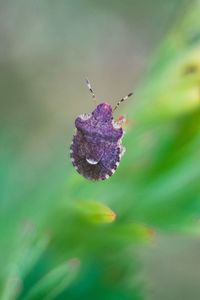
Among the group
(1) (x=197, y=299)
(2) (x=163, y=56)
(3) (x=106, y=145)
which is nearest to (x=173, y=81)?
(2) (x=163, y=56)

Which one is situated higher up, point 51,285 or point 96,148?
point 96,148

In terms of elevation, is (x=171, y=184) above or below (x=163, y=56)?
below

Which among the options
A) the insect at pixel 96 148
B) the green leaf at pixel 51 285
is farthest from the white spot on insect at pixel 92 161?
the green leaf at pixel 51 285

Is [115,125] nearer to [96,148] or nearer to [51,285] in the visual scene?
[96,148]

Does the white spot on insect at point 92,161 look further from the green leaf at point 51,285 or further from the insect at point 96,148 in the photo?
the green leaf at point 51,285

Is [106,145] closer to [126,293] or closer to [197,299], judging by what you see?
[126,293]

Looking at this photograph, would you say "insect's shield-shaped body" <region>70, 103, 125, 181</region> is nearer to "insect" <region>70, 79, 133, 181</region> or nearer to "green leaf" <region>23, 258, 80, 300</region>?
"insect" <region>70, 79, 133, 181</region>

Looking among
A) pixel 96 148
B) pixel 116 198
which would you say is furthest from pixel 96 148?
pixel 116 198

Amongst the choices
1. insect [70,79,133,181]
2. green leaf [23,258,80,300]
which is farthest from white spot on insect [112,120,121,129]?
green leaf [23,258,80,300]
